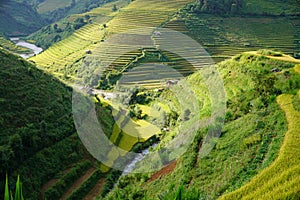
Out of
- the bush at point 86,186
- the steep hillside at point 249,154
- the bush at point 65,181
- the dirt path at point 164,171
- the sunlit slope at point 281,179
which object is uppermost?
the sunlit slope at point 281,179

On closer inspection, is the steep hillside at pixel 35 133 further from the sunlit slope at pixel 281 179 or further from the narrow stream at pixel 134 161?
the sunlit slope at pixel 281 179

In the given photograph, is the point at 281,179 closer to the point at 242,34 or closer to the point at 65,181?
the point at 65,181

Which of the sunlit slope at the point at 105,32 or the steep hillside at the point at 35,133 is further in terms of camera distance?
the sunlit slope at the point at 105,32

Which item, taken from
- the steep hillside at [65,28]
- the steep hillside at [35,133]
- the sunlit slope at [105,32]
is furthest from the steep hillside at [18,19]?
the steep hillside at [35,133]

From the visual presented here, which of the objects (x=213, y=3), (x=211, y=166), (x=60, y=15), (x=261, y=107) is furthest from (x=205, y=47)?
(x=60, y=15)

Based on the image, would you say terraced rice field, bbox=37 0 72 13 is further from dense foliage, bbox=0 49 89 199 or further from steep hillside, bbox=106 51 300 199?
steep hillside, bbox=106 51 300 199

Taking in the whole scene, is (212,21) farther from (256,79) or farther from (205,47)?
(256,79)

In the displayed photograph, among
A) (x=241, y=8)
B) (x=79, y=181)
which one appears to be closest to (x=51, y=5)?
(x=241, y=8)

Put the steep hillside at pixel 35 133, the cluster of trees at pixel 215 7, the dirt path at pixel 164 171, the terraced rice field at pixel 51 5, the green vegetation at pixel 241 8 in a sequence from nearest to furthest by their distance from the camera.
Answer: the dirt path at pixel 164 171, the steep hillside at pixel 35 133, the cluster of trees at pixel 215 7, the green vegetation at pixel 241 8, the terraced rice field at pixel 51 5
